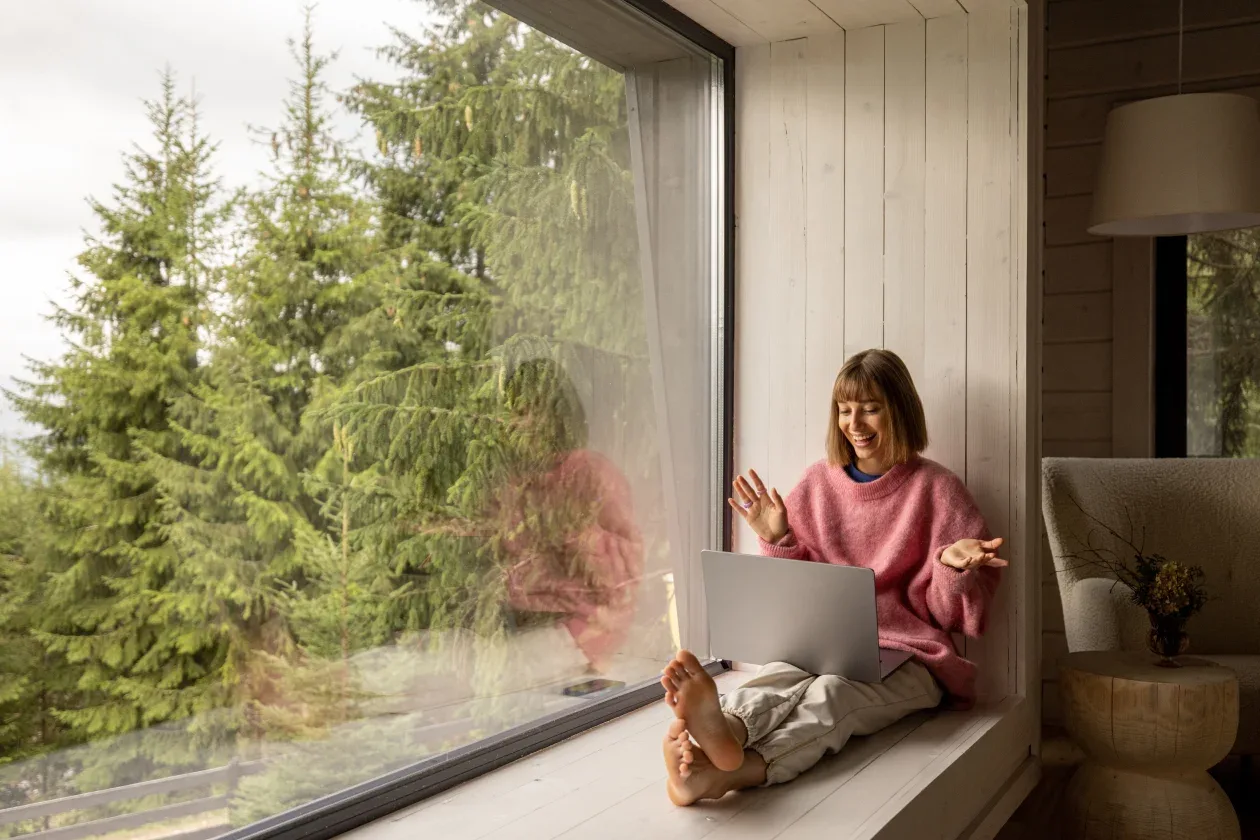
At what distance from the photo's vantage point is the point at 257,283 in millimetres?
1623

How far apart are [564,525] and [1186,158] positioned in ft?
5.49

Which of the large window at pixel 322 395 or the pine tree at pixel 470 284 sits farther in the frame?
the pine tree at pixel 470 284

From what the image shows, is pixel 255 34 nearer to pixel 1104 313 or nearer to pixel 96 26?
pixel 96 26

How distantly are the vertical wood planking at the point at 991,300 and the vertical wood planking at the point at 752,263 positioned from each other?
1.61ft

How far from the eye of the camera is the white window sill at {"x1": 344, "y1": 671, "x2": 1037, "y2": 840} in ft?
5.40

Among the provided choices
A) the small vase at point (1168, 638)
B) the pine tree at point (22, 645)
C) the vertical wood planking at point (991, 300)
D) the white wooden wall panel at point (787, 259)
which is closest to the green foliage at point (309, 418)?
the pine tree at point (22, 645)

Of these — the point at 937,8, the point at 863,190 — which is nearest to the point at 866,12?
the point at 937,8

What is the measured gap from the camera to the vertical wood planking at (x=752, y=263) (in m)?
2.76

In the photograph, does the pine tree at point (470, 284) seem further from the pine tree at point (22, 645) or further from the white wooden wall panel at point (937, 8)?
the white wooden wall panel at point (937, 8)

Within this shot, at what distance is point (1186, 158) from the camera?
102 inches

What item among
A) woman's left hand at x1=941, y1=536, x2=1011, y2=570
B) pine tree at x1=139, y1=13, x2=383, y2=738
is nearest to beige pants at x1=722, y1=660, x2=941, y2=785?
woman's left hand at x1=941, y1=536, x2=1011, y2=570

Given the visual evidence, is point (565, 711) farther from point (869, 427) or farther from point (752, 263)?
point (752, 263)

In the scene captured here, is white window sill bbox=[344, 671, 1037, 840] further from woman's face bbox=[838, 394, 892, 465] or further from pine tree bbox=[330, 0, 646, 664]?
woman's face bbox=[838, 394, 892, 465]

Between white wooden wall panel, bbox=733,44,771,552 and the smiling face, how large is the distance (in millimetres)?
328
